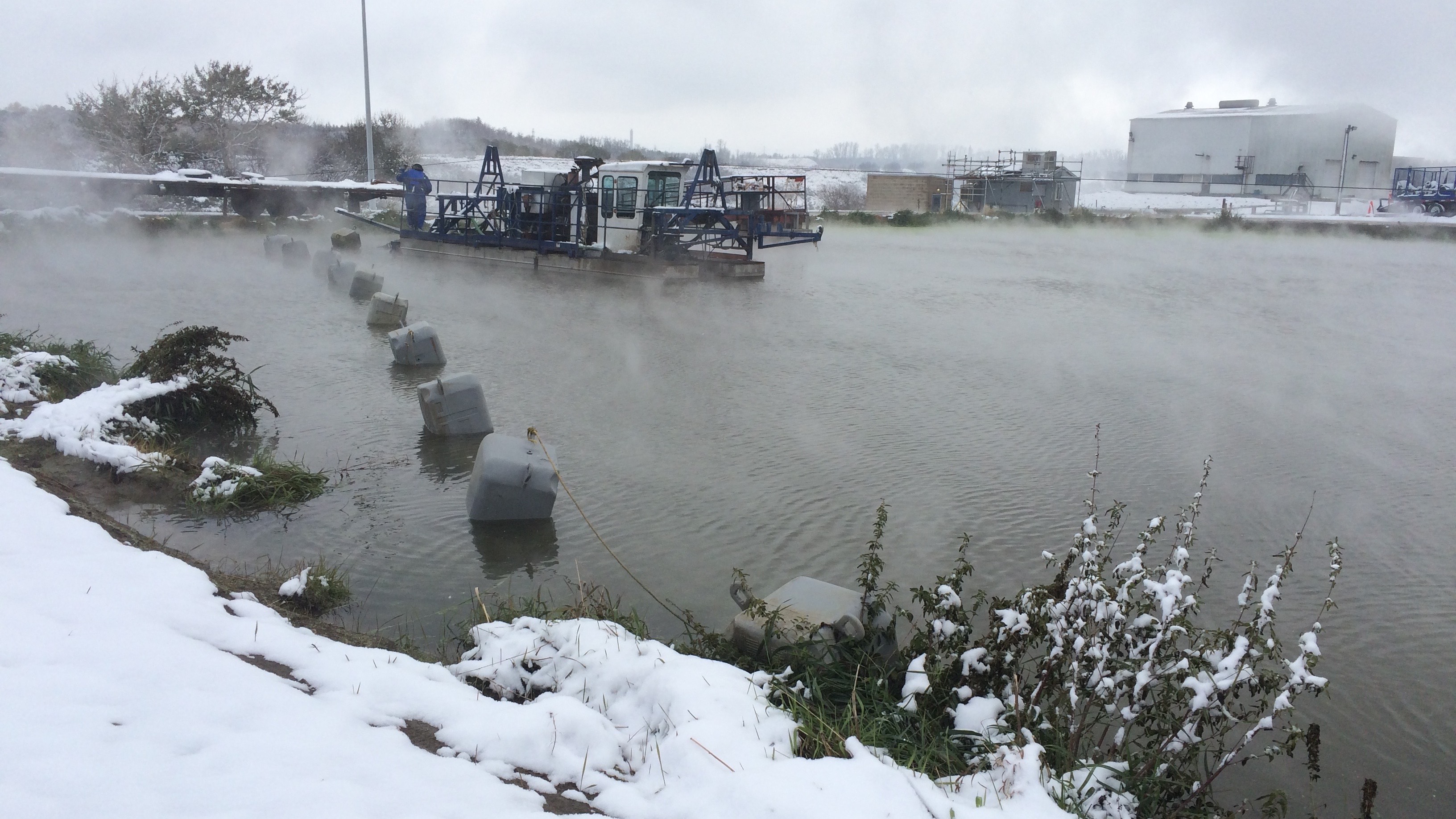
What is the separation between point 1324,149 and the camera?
58.0 meters

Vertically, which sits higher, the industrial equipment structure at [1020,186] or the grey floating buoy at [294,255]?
the industrial equipment structure at [1020,186]

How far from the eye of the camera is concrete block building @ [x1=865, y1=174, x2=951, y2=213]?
4984cm

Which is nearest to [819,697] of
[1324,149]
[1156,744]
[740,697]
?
[740,697]

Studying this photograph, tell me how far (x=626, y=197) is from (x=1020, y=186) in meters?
31.4

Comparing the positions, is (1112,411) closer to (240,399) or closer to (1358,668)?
(1358,668)

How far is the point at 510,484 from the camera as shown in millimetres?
7188

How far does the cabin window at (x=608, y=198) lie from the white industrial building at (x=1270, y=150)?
151ft

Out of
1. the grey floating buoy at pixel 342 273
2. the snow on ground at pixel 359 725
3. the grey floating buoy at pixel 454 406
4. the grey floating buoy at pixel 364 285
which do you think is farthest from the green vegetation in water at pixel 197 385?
the grey floating buoy at pixel 342 273

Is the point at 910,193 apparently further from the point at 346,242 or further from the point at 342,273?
the point at 342,273

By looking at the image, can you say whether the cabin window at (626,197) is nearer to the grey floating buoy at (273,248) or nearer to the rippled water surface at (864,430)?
the rippled water surface at (864,430)

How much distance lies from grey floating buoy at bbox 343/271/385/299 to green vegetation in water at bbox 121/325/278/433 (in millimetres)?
8304

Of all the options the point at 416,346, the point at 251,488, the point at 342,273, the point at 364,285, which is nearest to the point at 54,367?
the point at 416,346

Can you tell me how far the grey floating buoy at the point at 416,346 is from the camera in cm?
1244

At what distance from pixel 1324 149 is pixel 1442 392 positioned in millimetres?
54478
